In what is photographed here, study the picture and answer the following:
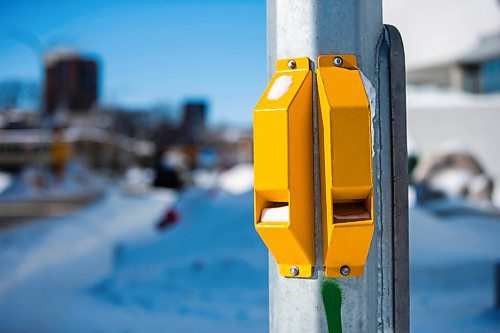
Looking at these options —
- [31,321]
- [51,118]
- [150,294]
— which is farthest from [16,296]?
[51,118]

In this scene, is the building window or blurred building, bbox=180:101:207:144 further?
blurred building, bbox=180:101:207:144

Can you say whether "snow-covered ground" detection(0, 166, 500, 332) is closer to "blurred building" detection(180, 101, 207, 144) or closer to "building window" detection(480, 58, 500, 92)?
"building window" detection(480, 58, 500, 92)

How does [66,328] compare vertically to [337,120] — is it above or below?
below

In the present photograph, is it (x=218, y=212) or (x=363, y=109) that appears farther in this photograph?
(x=218, y=212)

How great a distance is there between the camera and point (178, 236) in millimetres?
8477

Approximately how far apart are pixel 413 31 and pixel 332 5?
111 feet

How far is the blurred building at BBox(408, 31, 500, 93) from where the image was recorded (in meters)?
30.7

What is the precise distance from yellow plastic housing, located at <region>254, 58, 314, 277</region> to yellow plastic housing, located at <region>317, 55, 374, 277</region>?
0.04m

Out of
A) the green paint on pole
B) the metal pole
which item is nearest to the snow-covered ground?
the metal pole

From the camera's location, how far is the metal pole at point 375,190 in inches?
61.1

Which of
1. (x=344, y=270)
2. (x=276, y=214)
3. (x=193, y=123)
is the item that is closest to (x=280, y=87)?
(x=276, y=214)

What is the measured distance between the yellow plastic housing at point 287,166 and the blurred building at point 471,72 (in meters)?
30.5

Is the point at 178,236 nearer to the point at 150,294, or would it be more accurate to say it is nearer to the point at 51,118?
the point at 150,294

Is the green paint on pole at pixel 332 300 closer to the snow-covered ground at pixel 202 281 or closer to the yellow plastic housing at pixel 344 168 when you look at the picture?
the yellow plastic housing at pixel 344 168
